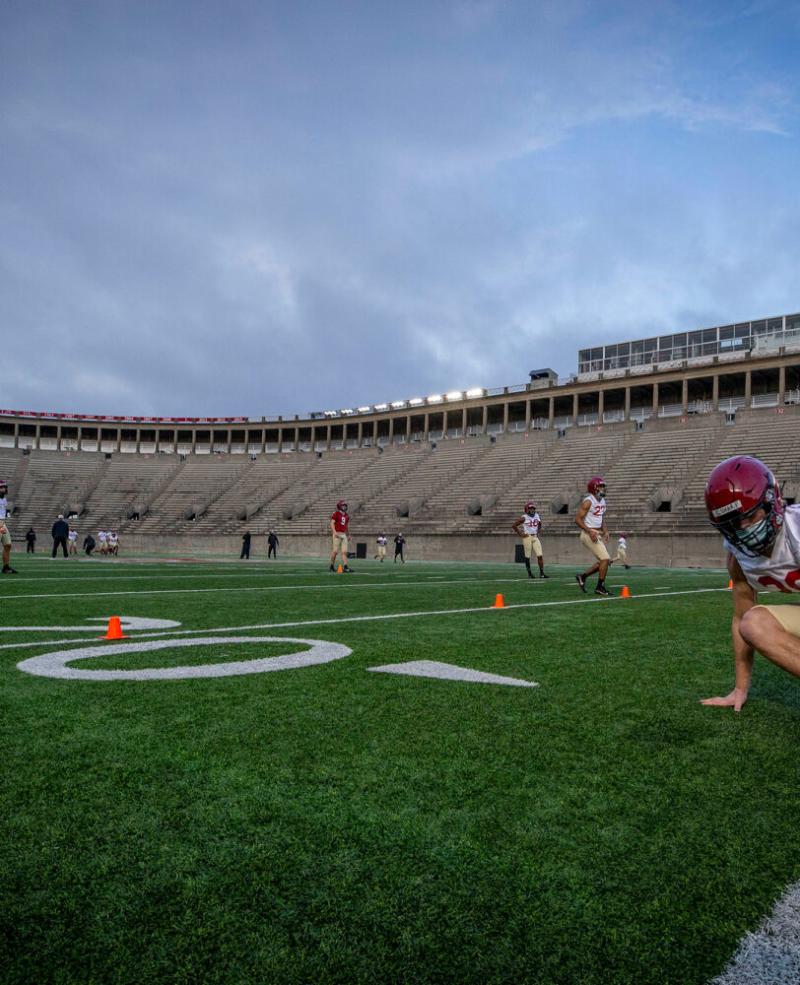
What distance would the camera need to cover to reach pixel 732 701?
12.7ft

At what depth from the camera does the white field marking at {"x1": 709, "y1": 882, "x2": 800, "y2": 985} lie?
149 cm

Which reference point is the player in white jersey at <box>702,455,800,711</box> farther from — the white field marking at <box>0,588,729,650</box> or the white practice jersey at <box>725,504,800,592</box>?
the white field marking at <box>0,588,729,650</box>

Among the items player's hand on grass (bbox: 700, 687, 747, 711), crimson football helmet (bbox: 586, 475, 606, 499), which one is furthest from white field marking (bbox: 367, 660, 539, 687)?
crimson football helmet (bbox: 586, 475, 606, 499)

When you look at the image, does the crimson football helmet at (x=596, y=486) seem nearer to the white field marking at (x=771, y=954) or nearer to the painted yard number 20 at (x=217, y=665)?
the painted yard number 20 at (x=217, y=665)

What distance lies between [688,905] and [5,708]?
302 cm

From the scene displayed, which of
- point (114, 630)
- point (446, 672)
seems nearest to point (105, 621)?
point (114, 630)

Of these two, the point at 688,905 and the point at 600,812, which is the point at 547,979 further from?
the point at 600,812

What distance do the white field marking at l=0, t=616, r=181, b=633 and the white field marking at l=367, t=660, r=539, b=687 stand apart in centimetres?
294

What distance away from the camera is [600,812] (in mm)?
2285

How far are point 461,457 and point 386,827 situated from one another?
164ft

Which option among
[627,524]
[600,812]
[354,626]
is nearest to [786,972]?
[600,812]

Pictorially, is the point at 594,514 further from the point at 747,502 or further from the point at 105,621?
the point at 747,502

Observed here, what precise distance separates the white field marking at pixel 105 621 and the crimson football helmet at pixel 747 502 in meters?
5.13

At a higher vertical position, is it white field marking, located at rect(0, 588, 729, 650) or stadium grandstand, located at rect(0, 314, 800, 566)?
stadium grandstand, located at rect(0, 314, 800, 566)
